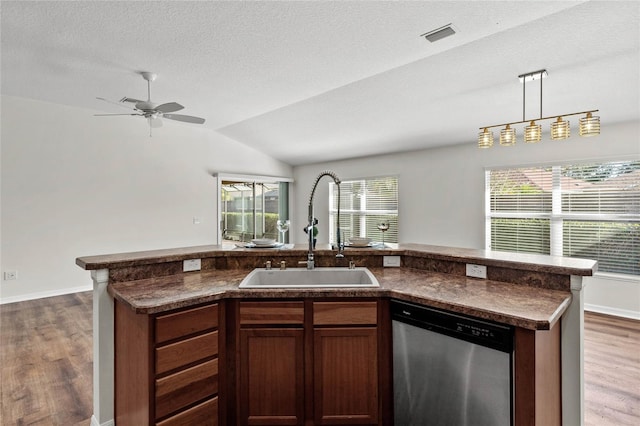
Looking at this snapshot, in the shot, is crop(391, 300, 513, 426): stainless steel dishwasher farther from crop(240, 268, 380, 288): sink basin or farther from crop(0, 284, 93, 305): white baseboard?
crop(0, 284, 93, 305): white baseboard

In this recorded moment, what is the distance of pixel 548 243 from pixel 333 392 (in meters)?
4.11

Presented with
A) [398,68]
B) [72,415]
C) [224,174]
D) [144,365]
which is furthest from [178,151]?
[144,365]

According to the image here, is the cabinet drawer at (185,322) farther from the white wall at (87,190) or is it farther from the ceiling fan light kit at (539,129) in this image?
the white wall at (87,190)

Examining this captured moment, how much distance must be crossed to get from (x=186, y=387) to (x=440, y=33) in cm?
307

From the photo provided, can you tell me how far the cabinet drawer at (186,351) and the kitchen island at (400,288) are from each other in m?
0.17

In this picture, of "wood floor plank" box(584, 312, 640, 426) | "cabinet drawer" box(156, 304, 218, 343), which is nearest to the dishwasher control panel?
"cabinet drawer" box(156, 304, 218, 343)

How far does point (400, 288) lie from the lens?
1805mm

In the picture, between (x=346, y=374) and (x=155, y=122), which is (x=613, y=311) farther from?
(x=155, y=122)

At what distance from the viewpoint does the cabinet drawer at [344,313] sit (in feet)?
5.80

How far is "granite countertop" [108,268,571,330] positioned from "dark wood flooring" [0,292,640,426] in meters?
1.08

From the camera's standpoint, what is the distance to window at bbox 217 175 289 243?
22.5 feet

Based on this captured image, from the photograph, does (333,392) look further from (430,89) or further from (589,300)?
(589,300)

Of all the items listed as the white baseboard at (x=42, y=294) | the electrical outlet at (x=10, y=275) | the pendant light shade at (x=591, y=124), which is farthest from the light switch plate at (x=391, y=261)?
the electrical outlet at (x=10, y=275)

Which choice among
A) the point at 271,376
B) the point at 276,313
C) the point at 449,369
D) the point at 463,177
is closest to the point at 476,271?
the point at 449,369
